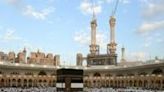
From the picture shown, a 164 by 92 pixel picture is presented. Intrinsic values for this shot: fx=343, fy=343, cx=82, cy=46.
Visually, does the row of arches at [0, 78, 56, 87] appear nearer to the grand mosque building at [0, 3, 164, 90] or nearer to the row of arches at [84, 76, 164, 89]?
the grand mosque building at [0, 3, 164, 90]

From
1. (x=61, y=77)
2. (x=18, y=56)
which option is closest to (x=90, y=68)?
(x=18, y=56)

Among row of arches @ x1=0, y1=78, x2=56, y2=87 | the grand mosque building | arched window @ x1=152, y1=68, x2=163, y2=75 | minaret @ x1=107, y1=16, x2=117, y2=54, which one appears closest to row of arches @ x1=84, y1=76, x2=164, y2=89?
the grand mosque building

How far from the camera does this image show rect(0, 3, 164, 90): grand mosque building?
233 ft

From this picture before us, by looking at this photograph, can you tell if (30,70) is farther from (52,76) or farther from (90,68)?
(90,68)

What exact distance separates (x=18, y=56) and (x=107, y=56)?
39.1 meters

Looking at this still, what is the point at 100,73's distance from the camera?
293 ft

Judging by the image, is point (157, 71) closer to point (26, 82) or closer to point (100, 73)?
point (100, 73)

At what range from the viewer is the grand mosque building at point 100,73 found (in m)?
70.9

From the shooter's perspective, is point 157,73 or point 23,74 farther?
point 23,74

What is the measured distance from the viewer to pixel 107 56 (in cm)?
9800

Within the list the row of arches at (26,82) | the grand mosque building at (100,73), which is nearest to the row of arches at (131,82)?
the grand mosque building at (100,73)

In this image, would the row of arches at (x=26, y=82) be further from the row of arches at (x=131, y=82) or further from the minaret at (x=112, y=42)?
the minaret at (x=112, y=42)

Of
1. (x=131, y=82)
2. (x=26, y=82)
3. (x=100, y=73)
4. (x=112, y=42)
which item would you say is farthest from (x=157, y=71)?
(x=112, y=42)

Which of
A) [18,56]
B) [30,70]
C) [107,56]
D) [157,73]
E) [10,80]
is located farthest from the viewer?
[18,56]
